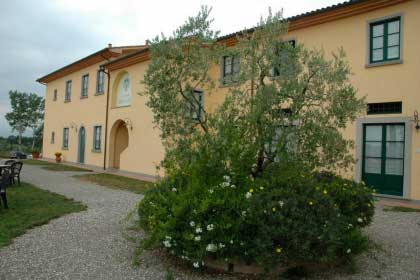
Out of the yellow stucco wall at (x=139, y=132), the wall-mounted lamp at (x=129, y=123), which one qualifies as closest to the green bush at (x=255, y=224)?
the yellow stucco wall at (x=139, y=132)

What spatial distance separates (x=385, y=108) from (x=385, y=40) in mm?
2004

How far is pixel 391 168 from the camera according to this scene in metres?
10.9

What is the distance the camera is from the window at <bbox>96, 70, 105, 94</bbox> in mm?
21042

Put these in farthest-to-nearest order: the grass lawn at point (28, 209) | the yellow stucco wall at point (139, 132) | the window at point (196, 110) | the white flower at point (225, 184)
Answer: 1. the yellow stucco wall at point (139, 132)
2. the window at point (196, 110)
3. the grass lawn at point (28, 209)
4. the white flower at point (225, 184)

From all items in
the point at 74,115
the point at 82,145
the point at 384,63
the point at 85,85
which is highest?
the point at 85,85

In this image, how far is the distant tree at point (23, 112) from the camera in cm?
3962

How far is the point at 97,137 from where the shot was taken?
2114 cm

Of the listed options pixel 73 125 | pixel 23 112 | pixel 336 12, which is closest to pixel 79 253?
pixel 336 12

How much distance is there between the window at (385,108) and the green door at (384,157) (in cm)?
39

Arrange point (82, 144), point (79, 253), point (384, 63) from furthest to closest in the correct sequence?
1. point (82, 144)
2. point (384, 63)
3. point (79, 253)

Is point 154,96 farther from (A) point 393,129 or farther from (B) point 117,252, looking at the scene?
(A) point 393,129

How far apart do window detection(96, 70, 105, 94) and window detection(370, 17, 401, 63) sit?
47.8ft

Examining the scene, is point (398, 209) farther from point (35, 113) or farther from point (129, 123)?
point (35, 113)

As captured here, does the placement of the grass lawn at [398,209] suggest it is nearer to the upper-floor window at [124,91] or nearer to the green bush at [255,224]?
the green bush at [255,224]
